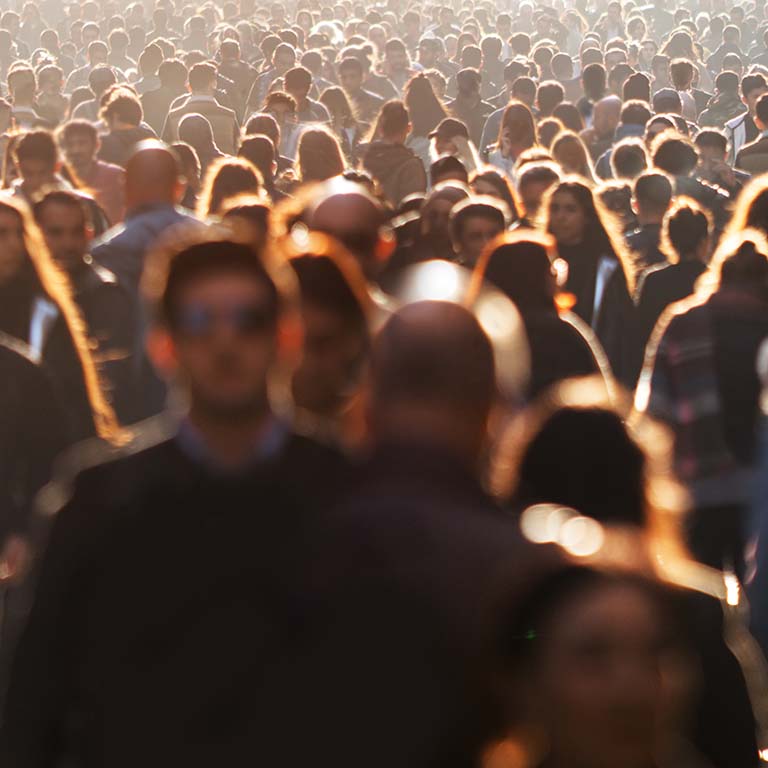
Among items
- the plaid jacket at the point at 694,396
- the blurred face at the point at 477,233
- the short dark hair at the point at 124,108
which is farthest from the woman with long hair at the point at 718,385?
the short dark hair at the point at 124,108

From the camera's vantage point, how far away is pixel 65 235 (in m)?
7.91

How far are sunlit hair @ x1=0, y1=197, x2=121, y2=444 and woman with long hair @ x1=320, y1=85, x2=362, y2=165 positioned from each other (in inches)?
350

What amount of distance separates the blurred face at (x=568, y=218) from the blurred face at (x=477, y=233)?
827 mm

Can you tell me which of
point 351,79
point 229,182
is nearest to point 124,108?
point 229,182

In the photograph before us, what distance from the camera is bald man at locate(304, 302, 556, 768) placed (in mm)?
3070

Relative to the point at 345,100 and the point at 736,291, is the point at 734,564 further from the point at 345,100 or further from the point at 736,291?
the point at 345,100

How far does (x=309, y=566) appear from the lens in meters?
3.32

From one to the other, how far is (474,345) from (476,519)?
444 millimetres

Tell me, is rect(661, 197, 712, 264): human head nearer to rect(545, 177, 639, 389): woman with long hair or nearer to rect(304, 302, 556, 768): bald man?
rect(545, 177, 639, 389): woman with long hair

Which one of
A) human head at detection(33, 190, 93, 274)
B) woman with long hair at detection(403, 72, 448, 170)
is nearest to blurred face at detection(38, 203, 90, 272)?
human head at detection(33, 190, 93, 274)

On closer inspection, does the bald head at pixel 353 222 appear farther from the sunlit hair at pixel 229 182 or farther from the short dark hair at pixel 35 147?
the short dark hair at pixel 35 147

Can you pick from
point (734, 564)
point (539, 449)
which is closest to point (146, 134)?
point (734, 564)

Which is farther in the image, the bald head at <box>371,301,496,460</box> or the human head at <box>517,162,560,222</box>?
the human head at <box>517,162,560,222</box>

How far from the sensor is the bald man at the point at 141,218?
8234mm
